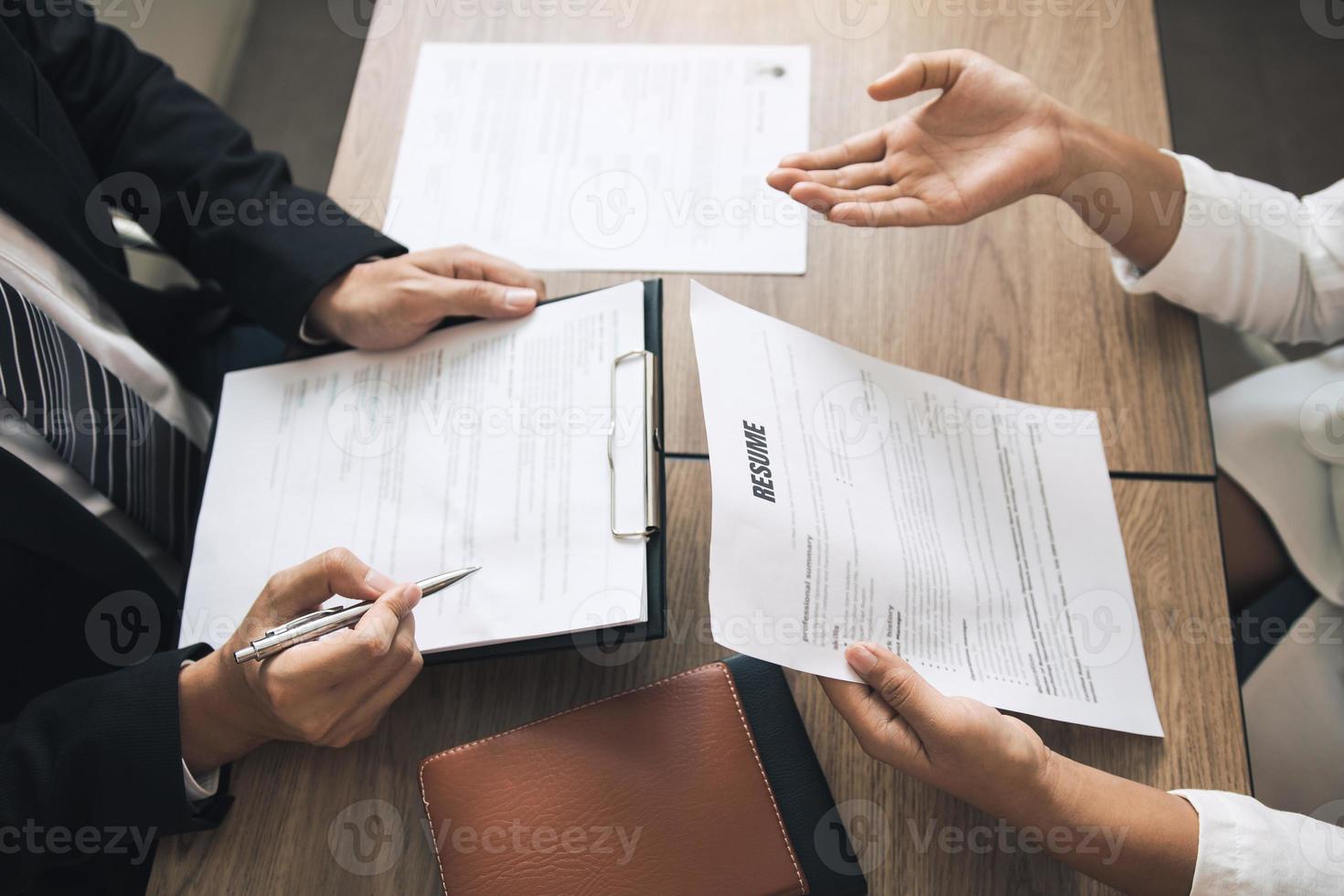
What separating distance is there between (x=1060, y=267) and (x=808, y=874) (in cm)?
67

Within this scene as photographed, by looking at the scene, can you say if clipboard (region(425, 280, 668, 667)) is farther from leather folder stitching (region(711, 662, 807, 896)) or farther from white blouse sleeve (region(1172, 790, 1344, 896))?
white blouse sleeve (region(1172, 790, 1344, 896))

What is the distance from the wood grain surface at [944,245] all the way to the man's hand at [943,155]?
6 centimetres

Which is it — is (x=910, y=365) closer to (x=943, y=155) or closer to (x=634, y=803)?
(x=943, y=155)

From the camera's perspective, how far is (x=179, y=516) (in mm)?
962

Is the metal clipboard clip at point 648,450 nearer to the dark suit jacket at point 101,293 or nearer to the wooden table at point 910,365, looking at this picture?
the wooden table at point 910,365

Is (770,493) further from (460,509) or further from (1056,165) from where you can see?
(1056,165)

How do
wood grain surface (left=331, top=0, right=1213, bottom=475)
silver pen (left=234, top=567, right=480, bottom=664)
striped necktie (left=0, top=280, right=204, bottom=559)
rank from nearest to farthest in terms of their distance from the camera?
silver pen (left=234, top=567, right=480, bottom=664) < striped necktie (left=0, top=280, right=204, bottom=559) < wood grain surface (left=331, top=0, right=1213, bottom=475)

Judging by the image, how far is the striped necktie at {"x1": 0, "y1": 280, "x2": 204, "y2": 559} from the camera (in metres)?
0.78

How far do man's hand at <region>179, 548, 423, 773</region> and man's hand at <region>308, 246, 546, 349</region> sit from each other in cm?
27

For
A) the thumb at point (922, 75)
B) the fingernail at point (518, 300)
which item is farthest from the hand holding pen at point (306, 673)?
the thumb at point (922, 75)

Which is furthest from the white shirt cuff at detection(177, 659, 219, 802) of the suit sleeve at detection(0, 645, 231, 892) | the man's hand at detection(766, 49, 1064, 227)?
the man's hand at detection(766, 49, 1064, 227)

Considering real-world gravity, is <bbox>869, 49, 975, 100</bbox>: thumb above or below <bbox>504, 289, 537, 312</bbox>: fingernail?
above

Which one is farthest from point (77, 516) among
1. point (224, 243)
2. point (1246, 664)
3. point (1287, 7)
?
point (1287, 7)

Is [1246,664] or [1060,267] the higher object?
[1060,267]
